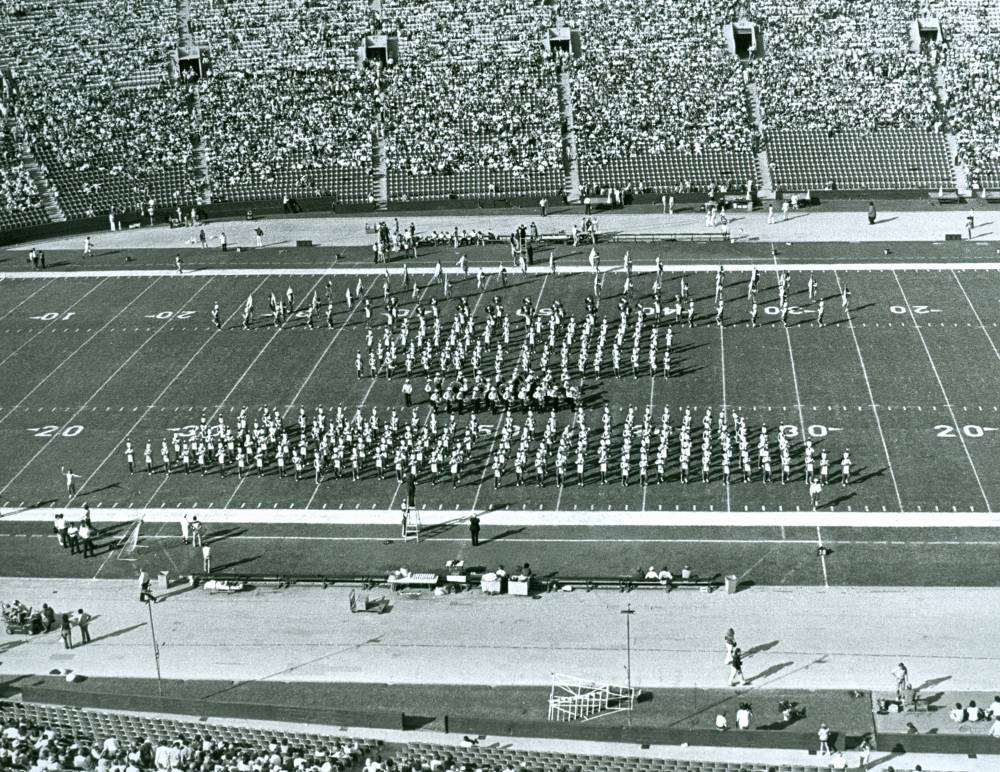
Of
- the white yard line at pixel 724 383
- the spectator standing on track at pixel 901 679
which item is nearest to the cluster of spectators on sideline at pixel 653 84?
the white yard line at pixel 724 383

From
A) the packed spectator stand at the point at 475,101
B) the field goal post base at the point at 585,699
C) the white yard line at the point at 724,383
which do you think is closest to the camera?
the field goal post base at the point at 585,699

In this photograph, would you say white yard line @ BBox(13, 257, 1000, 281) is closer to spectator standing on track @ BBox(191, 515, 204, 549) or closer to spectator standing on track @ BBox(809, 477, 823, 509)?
spectator standing on track @ BBox(809, 477, 823, 509)

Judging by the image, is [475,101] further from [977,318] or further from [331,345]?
[977,318]

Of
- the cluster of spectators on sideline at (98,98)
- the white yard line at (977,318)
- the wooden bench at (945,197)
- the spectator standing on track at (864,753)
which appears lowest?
the spectator standing on track at (864,753)

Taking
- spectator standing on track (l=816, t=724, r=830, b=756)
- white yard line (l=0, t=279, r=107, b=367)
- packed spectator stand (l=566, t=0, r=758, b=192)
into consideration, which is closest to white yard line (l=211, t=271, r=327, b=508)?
white yard line (l=0, t=279, r=107, b=367)

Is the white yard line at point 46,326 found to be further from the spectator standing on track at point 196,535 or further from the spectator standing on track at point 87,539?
the spectator standing on track at point 196,535

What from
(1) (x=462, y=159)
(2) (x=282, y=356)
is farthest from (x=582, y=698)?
(1) (x=462, y=159)
